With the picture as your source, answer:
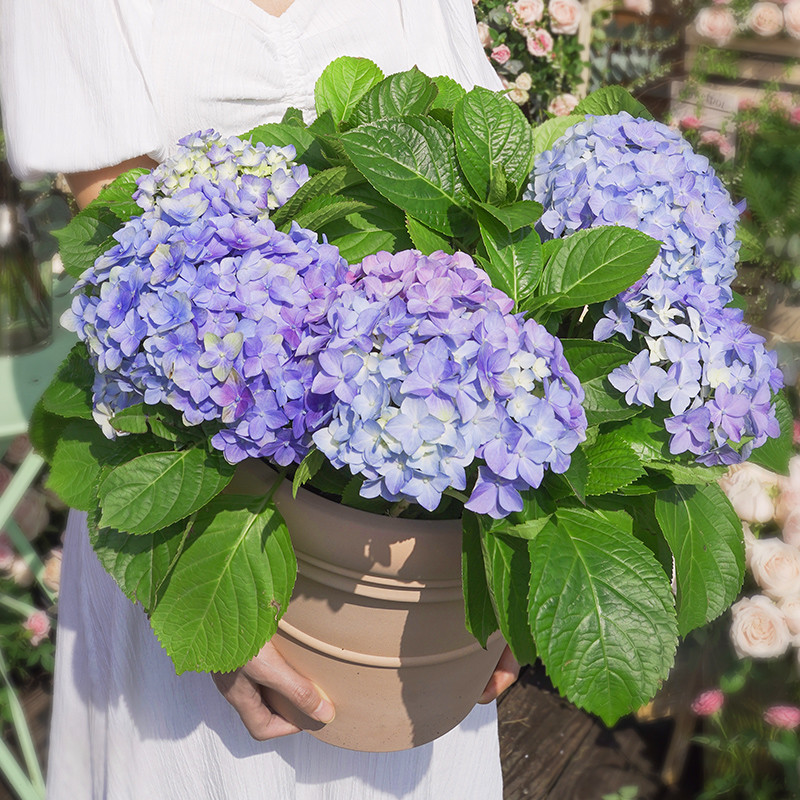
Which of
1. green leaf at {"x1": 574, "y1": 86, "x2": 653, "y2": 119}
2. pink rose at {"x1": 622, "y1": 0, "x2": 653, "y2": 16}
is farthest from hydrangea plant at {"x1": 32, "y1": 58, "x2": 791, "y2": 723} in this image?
pink rose at {"x1": 622, "y1": 0, "x2": 653, "y2": 16}

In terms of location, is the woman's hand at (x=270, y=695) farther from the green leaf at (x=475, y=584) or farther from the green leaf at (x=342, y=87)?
the green leaf at (x=342, y=87)

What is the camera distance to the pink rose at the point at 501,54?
2432mm

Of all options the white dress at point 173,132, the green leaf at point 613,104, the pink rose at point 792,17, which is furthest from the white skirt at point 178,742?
the pink rose at point 792,17

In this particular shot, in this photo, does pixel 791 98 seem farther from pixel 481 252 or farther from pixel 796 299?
pixel 481 252

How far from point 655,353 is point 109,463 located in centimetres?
45

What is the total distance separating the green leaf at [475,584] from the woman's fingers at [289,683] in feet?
0.72

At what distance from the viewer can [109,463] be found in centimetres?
71

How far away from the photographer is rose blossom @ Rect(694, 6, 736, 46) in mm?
2262

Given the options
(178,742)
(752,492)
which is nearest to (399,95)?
(178,742)

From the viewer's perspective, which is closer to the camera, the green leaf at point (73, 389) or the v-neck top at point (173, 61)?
the green leaf at point (73, 389)

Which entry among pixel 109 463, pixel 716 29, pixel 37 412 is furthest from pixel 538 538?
pixel 716 29

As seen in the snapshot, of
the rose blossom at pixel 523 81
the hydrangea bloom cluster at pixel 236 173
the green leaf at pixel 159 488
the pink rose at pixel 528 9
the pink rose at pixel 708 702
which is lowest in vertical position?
the pink rose at pixel 708 702

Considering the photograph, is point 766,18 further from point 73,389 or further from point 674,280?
point 73,389

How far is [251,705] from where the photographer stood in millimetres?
834
